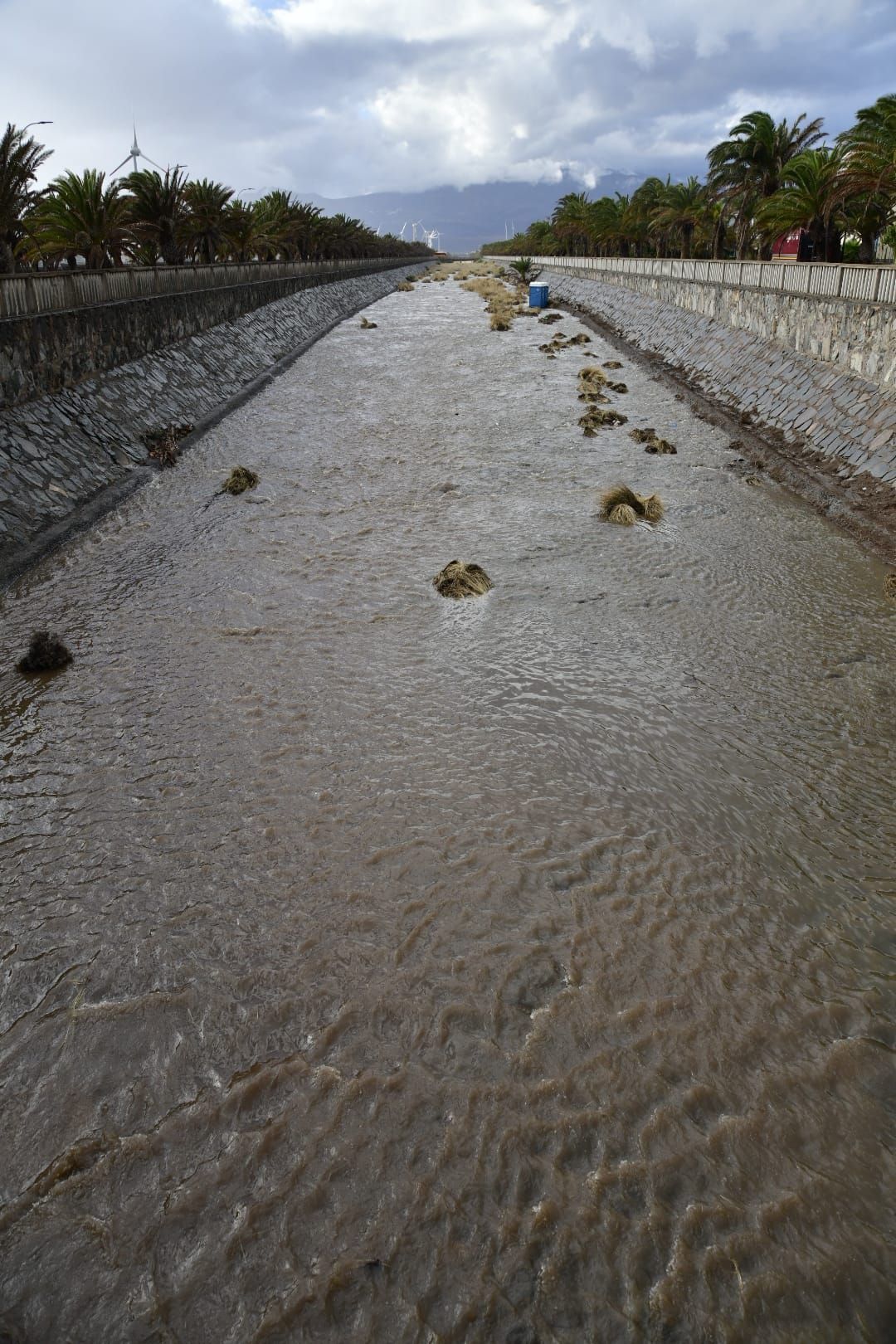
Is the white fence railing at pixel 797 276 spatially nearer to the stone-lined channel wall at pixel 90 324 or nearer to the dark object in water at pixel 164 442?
the dark object in water at pixel 164 442

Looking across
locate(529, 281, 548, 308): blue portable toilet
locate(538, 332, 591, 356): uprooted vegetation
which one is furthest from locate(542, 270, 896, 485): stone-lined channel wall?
locate(529, 281, 548, 308): blue portable toilet

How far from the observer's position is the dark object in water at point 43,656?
7949mm

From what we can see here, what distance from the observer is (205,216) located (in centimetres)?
3453

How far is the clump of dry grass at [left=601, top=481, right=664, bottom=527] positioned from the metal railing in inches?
358

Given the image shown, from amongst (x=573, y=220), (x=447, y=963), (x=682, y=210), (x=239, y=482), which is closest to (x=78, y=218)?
(x=239, y=482)

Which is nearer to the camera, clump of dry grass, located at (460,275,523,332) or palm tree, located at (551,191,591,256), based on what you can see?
clump of dry grass, located at (460,275,523,332)

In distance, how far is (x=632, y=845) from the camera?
18.5 ft

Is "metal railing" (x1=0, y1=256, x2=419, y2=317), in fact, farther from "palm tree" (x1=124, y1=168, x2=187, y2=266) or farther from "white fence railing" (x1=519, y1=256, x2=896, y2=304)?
"white fence railing" (x1=519, y1=256, x2=896, y2=304)

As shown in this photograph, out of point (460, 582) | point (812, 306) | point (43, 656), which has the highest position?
point (812, 306)

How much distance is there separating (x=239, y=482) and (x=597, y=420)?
8447mm

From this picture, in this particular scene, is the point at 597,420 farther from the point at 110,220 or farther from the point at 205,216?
the point at 205,216

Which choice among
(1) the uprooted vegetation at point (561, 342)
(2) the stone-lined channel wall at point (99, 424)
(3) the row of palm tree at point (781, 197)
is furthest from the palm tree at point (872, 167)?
(2) the stone-lined channel wall at point (99, 424)

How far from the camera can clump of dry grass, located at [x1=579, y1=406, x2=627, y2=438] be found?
1827 cm

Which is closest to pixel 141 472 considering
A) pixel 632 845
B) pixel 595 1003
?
pixel 632 845
